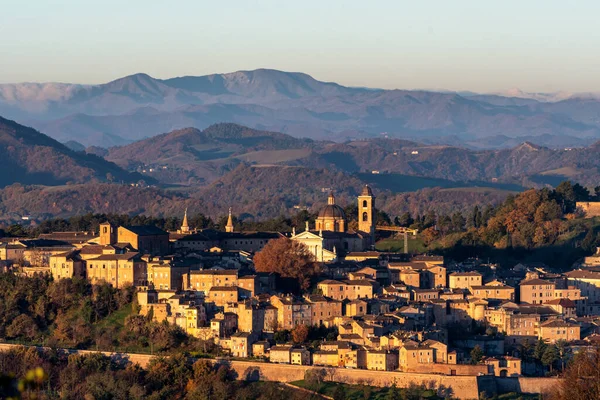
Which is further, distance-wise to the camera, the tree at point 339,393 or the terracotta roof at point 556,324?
the terracotta roof at point 556,324

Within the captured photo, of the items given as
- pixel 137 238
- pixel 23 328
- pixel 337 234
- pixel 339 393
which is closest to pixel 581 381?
pixel 339 393

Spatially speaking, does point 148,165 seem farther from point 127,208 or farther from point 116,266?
point 116,266

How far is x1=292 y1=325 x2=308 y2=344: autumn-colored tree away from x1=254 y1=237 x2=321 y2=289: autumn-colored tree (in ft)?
12.7

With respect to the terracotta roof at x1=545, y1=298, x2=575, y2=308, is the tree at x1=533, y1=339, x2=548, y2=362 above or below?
below

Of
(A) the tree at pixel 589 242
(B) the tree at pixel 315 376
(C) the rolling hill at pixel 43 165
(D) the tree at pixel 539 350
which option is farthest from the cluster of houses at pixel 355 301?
(C) the rolling hill at pixel 43 165

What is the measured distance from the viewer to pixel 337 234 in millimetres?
51094

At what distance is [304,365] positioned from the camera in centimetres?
3788

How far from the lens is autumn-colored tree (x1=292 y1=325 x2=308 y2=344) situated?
3953cm

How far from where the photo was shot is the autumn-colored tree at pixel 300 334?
3953cm

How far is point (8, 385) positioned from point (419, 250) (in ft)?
132

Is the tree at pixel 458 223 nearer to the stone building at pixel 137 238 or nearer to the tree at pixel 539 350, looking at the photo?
the stone building at pixel 137 238

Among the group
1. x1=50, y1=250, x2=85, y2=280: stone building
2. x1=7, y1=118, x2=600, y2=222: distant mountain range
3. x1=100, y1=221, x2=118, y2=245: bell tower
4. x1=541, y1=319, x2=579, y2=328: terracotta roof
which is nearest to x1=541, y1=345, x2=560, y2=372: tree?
x1=541, y1=319, x2=579, y2=328: terracotta roof

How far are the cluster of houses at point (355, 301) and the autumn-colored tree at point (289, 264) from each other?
1.81ft

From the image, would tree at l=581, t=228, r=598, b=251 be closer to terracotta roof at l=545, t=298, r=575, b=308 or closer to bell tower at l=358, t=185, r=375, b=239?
bell tower at l=358, t=185, r=375, b=239
